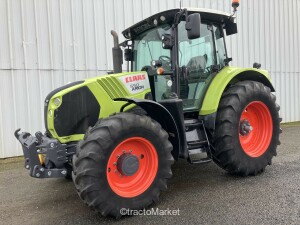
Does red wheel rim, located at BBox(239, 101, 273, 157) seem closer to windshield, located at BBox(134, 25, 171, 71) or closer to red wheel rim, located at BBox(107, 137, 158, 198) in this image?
windshield, located at BBox(134, 25, 171, 71)

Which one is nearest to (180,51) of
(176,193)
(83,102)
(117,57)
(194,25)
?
(194,25)

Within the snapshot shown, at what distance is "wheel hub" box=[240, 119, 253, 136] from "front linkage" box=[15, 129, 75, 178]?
2.46 m

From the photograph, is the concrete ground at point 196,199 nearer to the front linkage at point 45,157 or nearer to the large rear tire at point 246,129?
the large rear tire at point 246,129

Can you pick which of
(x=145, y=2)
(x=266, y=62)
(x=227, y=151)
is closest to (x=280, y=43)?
(x=266, y=62)

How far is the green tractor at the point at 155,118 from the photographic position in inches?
131

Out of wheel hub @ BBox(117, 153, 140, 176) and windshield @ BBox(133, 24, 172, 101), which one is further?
windshield @ BBox(133, 24, 172, 101)

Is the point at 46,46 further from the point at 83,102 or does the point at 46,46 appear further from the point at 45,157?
the point at 45,157

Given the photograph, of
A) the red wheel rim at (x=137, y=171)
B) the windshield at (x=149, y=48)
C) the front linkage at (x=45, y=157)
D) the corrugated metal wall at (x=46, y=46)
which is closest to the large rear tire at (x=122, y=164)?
the red wheel rim at (x=137, y=171)

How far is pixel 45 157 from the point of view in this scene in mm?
3477

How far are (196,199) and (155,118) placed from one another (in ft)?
3.57

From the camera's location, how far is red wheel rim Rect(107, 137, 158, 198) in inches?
135

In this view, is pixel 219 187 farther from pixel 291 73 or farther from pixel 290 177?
pixel 291 73

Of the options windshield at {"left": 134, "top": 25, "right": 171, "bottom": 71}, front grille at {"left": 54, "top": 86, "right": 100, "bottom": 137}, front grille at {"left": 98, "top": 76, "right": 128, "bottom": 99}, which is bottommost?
front grille at {"left": 54, "top": 86, "right": 100, "bottom": 137}

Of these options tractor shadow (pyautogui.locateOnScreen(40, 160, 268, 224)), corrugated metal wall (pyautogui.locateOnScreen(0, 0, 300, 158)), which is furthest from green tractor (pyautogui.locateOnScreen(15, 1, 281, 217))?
corrugated metal wall (pyautogui.locateOnScreen(0, 0, 300, 158))
